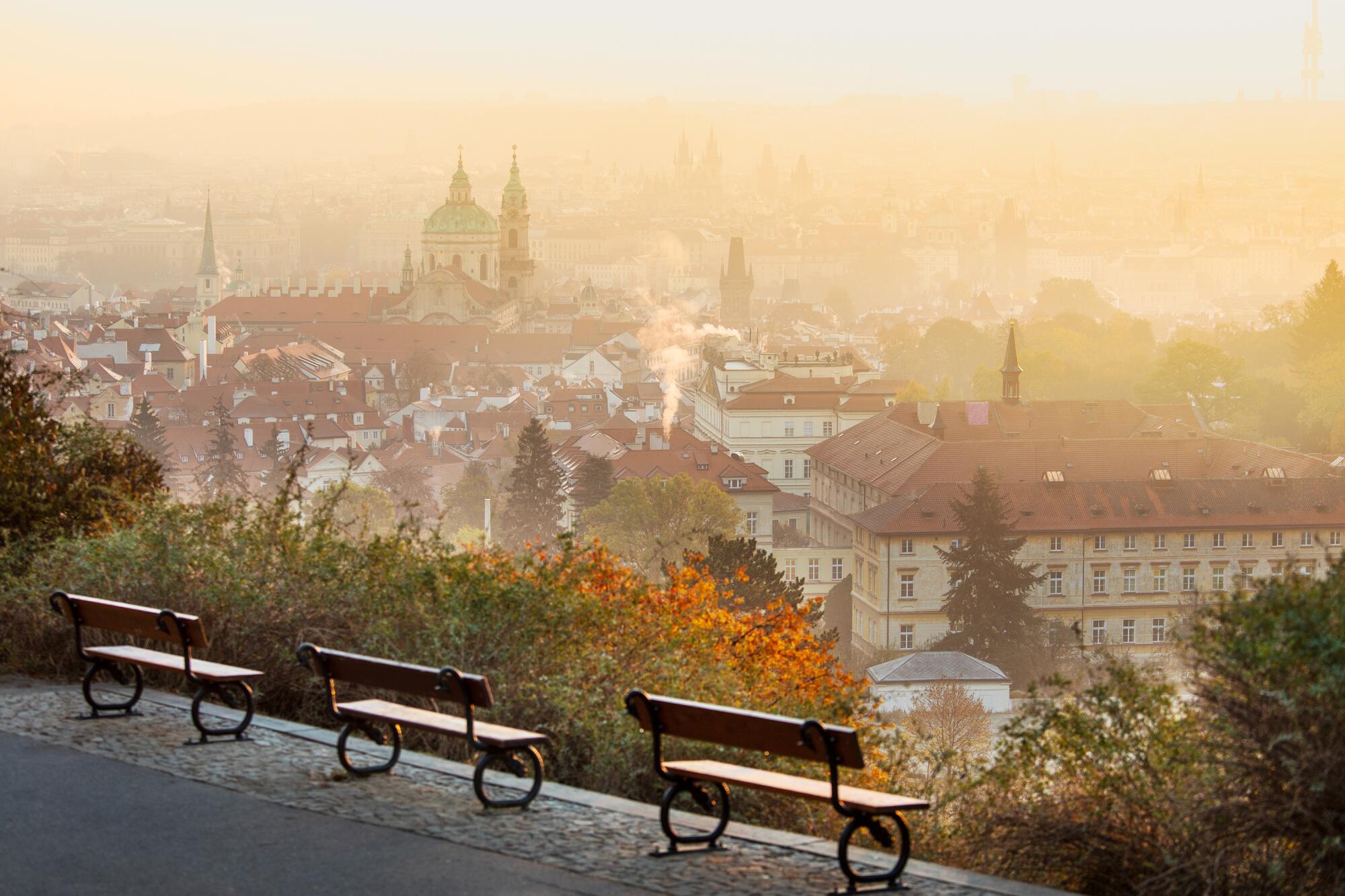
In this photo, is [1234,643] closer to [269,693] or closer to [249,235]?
[269,693]

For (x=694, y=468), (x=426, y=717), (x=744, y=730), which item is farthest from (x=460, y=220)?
(x=744, y=730)

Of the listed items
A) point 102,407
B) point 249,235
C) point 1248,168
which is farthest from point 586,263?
point 102,407

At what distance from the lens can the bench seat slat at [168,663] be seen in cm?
634

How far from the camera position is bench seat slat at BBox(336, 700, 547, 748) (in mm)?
5367

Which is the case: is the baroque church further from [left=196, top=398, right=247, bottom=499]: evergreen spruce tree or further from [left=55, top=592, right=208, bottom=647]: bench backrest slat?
[left=55, top=592, right=208, bottom=647]: bench backrest slat

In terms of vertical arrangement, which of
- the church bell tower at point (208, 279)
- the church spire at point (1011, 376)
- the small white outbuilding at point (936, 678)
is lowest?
Result: the small white outbuilding at point (936, 678)

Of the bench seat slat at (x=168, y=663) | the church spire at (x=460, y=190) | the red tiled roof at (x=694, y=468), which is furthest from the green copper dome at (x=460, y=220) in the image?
the bench seat slat at (x=168, y=663)

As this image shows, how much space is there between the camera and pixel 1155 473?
4344 cm

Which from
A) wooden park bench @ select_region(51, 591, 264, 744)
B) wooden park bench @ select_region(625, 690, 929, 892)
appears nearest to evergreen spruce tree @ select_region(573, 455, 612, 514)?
wooden park bench @ select_region(51, 591, 264, 744)

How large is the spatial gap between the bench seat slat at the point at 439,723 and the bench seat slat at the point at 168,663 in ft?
2.01

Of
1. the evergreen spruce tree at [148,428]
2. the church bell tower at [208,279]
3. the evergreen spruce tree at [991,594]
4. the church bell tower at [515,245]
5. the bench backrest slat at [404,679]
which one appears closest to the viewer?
the bench backrest slat at [404,679]

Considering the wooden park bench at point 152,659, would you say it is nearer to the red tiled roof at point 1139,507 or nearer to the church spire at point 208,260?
the red tiled roof at point 1139,507

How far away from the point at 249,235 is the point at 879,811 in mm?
177898

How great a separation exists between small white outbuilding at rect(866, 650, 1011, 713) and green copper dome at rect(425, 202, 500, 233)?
9557cm
